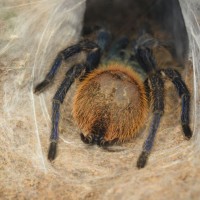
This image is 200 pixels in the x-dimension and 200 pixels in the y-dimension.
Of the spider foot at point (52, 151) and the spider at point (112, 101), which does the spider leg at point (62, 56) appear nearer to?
the spider at point (112, 101)

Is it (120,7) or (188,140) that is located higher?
(188,140)

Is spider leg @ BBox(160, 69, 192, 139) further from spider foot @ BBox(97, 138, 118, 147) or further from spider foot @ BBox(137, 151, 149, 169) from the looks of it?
spider foot @ BBox(97, 138, 118, 147)

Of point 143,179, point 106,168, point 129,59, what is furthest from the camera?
point 129,59

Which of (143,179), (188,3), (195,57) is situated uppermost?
(188,3)

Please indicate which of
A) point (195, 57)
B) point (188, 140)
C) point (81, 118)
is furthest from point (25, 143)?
point (195, 57)

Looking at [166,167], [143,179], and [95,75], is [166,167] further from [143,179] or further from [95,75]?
[95,75]

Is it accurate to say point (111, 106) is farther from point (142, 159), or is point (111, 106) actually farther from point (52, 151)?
point (52, 151)

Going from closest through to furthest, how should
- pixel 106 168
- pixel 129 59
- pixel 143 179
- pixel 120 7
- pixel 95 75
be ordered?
1. pixel 143 179
2. pixel 106 168
3. pixel 95 75
4. pixel 129 59
5. pixel 120 7
